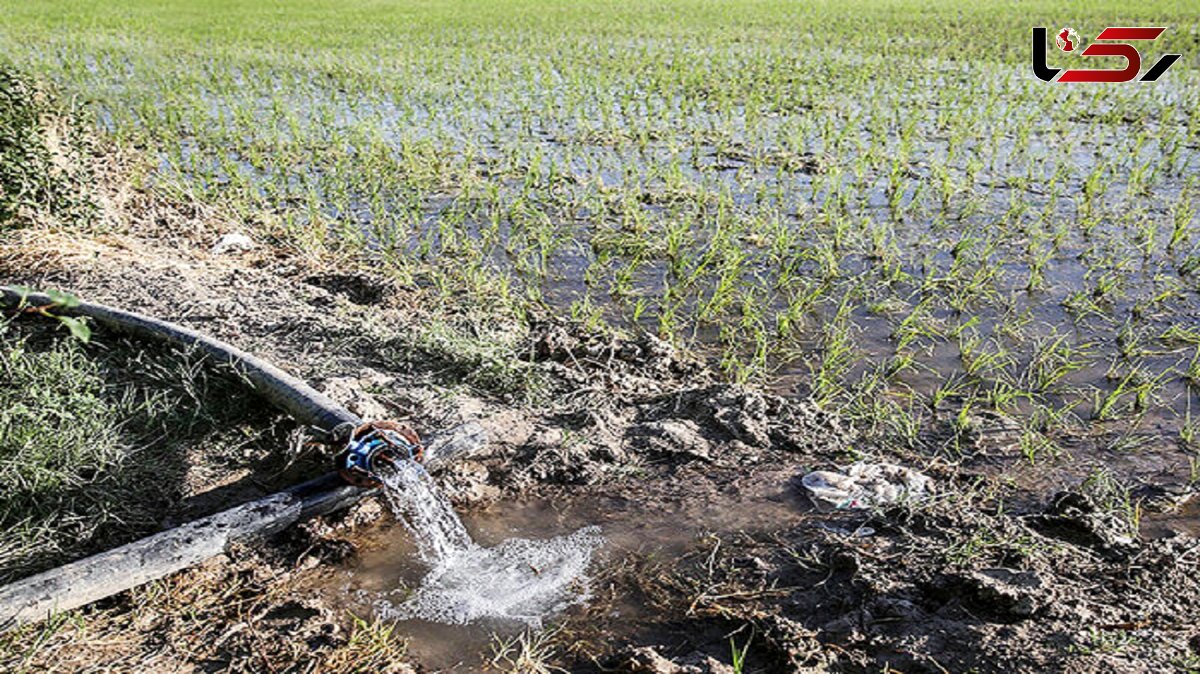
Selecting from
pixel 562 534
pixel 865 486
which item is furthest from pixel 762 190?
pixel 562 534

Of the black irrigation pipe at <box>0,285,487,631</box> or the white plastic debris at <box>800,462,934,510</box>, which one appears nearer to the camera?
the black irrigation pipe at <box>0,285,487,631</box>

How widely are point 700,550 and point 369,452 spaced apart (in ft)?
3.66

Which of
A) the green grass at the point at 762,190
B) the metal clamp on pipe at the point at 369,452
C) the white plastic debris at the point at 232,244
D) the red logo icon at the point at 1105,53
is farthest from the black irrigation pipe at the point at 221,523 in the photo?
the red logo icon at the point at 1105,53

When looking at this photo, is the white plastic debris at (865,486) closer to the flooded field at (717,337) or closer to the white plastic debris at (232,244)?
the flooded field at (717,337)

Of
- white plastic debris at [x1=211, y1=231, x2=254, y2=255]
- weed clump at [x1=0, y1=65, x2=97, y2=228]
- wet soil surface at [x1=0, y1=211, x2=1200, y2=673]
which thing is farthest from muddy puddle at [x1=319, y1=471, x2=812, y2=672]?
weed clump at [x1=0, y1=65, x2=97, y2=228]

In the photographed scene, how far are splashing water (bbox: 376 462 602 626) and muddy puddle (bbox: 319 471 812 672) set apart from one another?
28 millimetres

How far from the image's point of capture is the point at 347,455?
9.12ft

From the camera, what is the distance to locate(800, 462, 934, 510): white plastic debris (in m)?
2.95

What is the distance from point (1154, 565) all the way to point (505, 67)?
989 centimetres

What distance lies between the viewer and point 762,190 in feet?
19.8

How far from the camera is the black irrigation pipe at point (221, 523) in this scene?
7.77 ft

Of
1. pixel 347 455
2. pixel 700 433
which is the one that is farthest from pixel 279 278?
pixel 700 433

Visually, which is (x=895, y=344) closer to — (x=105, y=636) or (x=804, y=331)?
(x=804, y=331)

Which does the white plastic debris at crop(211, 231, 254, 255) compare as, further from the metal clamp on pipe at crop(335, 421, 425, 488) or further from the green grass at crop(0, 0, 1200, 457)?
the metal clamp on pipe at crop(335, 421, 425, 488)
